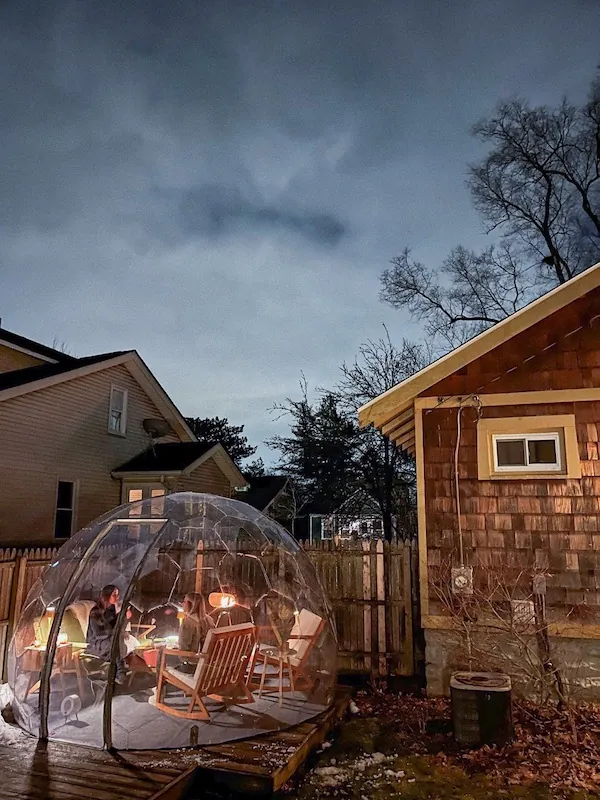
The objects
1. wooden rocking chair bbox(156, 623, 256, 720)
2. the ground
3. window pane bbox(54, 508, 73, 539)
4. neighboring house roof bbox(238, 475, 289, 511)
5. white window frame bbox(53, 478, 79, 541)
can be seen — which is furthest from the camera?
neighboring house roof bbox(238, 475, 289, 511)

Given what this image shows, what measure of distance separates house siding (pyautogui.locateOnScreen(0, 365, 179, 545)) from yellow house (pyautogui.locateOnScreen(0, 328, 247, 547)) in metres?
0.03

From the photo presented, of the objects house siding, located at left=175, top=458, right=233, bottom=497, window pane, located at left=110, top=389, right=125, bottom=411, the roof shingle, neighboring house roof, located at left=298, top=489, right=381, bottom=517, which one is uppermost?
window pane, located at left=110, top=389, right=125, bottom=411

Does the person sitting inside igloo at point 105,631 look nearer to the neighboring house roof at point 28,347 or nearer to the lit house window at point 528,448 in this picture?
the lit house window at point 528,448

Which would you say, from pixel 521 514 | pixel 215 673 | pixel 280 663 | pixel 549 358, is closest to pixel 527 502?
pixel 521 514

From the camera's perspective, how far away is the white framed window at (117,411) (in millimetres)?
17609

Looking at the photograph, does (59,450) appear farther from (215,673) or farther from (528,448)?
(528,448)

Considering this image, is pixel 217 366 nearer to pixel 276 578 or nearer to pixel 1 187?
pixel 1 187

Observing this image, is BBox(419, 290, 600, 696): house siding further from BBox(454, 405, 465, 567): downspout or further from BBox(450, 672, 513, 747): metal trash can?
BBox(450, 672, 513, 747): metal trash can

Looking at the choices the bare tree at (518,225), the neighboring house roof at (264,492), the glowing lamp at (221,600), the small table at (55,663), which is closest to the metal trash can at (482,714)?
the glowing lamp at (221,600)

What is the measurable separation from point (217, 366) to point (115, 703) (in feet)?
218

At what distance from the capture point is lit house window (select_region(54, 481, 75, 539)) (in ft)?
51.4

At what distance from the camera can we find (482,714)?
527 cm

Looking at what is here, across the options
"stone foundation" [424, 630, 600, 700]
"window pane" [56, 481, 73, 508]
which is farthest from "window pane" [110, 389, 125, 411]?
→ "stone foundation" [424, 630, 600, 700]

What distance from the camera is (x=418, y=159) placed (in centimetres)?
1706
